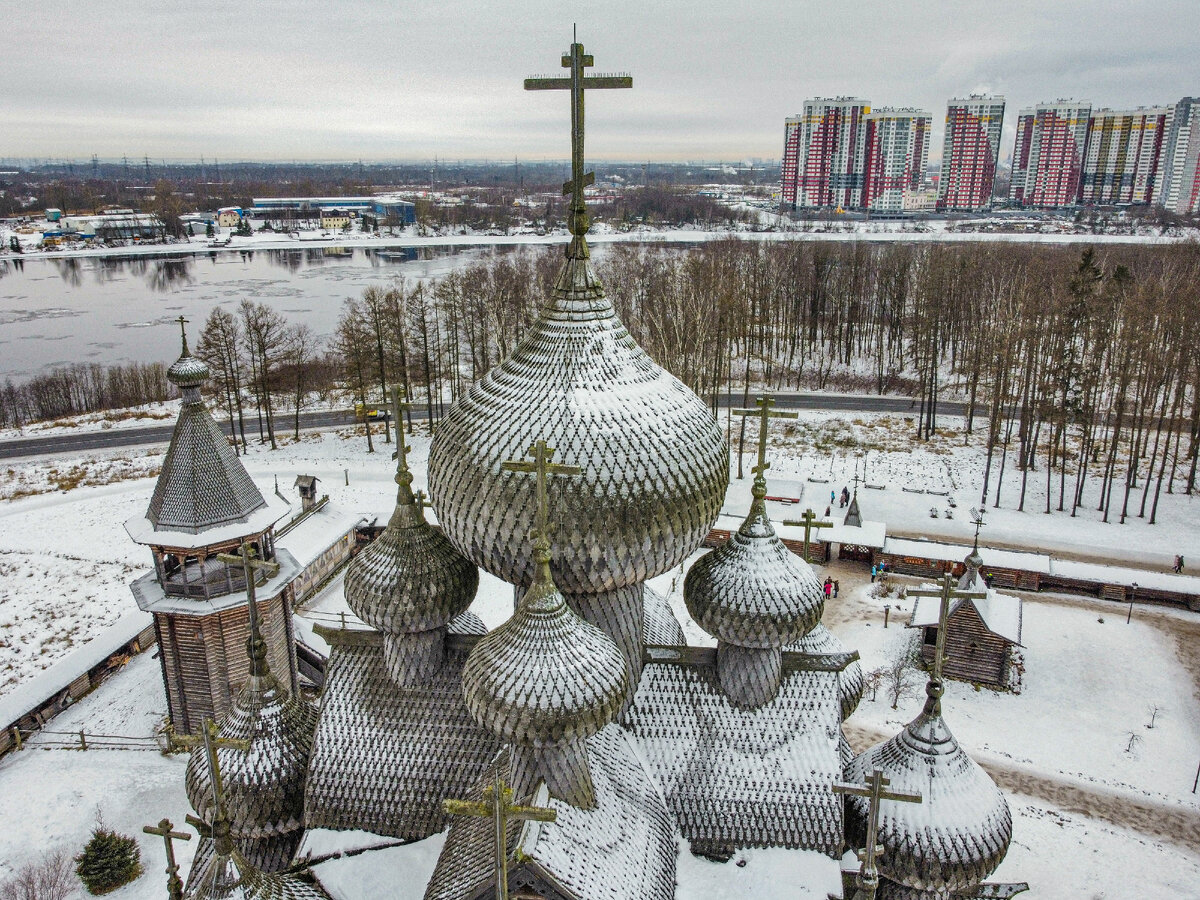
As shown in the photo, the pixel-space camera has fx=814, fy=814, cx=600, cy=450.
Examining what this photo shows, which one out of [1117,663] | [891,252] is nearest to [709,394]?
[1117,663]

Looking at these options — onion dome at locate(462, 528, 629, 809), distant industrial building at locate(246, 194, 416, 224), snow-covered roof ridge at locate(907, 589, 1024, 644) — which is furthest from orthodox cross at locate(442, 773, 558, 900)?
distant industrial building at locate(246, 194, 416, 224)

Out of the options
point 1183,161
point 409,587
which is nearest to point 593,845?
point 409,587

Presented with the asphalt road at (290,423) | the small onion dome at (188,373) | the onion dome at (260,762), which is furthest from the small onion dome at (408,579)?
the asphalt road at (290,423)

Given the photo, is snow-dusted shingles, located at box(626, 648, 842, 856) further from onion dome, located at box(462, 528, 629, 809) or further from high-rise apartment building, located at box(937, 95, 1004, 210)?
high-rise apartment building, located at box(937, 95, 1004, 210)

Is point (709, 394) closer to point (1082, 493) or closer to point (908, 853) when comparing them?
point (1082, 493)

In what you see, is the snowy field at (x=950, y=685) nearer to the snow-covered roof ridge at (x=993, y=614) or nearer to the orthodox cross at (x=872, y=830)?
the snow-covered roof ridge at (x=993, y=614)

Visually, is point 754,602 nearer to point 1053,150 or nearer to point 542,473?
point 542,473

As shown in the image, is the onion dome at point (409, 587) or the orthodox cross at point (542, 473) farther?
the onion dome at point (409, 587)
